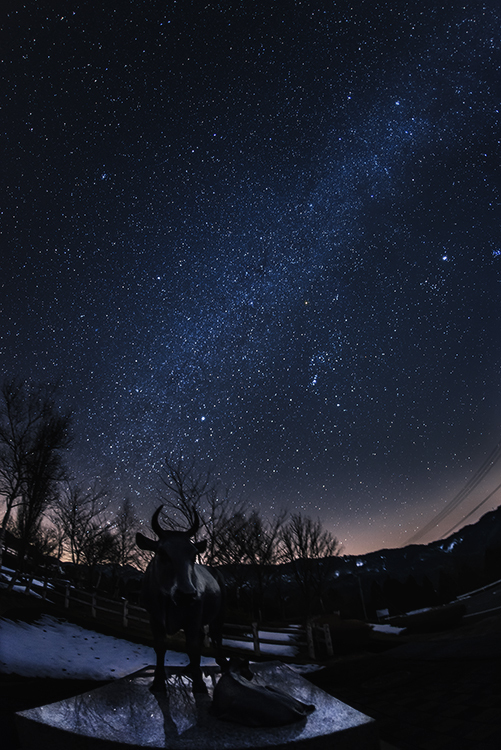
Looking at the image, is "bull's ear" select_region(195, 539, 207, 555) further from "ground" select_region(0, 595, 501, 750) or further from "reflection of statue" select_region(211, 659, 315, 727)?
"ground" select_region(0, 595, 501, 750)

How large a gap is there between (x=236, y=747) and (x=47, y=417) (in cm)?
1956

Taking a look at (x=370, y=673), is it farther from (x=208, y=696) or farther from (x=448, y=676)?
(x=208, y=696)

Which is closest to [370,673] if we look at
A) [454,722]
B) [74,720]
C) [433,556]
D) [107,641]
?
[454,722]

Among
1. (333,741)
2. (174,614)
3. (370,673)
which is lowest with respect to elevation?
(370,673)

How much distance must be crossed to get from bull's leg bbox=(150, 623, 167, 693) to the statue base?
29 cm

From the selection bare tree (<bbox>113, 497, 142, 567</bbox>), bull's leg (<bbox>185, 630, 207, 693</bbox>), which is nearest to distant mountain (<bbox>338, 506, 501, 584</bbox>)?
bare tree (<bbox>113, 497, 142, 567</bbox>)

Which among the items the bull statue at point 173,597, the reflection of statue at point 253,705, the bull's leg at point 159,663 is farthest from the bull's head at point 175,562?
Result: the reflection of statue at point 253,705

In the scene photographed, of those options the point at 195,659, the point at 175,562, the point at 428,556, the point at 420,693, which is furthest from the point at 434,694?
the point at 428,556

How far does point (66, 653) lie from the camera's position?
30.2 ft

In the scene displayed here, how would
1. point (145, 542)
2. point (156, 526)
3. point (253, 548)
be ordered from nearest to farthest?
point (156, 526) → point (145, 542) → point (253, 548)

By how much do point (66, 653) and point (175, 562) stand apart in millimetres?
7049

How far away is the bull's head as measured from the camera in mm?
4730

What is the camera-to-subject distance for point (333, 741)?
10.3 feet

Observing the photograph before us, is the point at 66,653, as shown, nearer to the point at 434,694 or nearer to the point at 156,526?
the point at 156,526
